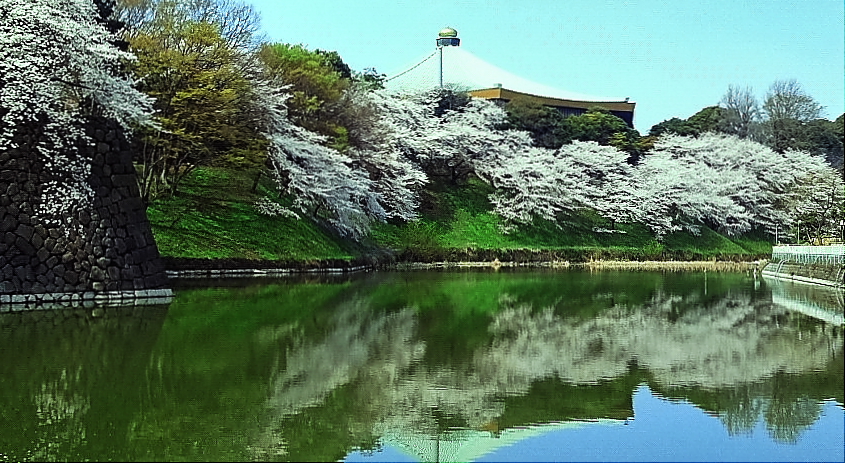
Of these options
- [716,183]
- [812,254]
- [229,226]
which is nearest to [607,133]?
[716,183]

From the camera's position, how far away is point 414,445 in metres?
6.07

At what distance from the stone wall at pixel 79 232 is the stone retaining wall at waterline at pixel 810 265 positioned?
16275 mm

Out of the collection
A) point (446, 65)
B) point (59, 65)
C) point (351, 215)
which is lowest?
point (351, 215)

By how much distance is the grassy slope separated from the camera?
25078 millimetres

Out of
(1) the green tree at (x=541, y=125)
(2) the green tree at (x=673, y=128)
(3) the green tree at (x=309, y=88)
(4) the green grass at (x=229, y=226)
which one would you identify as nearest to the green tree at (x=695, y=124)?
(2) the green tree at (x=673, y=128)

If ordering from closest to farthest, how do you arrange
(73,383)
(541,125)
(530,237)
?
(73,383) → (530,237) → (541,125)

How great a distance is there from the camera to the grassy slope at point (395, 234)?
82.3 feet

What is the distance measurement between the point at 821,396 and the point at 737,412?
1.06 metres

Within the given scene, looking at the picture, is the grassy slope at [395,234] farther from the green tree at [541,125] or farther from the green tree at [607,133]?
the green tree at [607,133]

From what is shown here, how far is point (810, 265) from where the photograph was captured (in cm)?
2566

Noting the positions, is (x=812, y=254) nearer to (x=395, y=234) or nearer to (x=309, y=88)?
(x=395, y=234)

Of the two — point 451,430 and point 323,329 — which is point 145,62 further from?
point 451,430

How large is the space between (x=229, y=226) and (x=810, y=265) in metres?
16.9

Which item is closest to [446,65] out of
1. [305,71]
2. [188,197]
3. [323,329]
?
[305,71]
